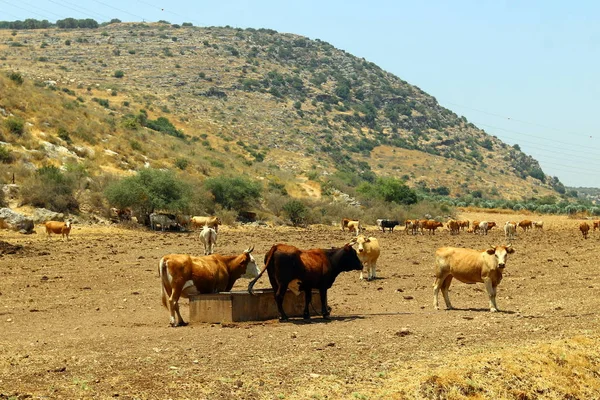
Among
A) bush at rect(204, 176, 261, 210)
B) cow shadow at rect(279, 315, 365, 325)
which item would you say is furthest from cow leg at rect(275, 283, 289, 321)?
bush at rect(204, 176, 261, 210)

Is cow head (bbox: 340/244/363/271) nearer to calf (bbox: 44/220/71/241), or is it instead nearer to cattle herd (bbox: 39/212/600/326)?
→ cattle herd (bbox: 39/212/600/326)

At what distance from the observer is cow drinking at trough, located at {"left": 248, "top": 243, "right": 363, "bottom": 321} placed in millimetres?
16344

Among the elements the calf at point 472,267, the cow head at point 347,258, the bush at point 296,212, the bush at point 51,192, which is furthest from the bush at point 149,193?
the cow head at point 347,258

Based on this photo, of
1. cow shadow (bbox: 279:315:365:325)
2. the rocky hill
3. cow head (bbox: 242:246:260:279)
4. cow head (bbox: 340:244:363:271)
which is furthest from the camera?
the rocky hill

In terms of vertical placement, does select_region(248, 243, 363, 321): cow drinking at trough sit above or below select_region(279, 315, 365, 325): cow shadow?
above

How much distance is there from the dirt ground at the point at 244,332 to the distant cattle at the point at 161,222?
52.0ft

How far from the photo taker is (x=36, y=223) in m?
39.5

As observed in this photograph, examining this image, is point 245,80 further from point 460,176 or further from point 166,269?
point 166,269

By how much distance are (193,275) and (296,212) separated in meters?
40.7

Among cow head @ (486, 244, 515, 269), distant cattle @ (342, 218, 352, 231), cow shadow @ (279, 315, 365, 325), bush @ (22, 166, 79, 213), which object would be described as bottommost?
cow shadow @ (279, 315, 365, 325)

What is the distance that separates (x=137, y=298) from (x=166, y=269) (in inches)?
175

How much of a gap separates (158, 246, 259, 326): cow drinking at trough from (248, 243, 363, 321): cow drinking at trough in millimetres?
1128

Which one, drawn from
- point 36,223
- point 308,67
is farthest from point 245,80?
point 36,223

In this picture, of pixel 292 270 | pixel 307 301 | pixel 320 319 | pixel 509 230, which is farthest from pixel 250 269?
pixel 509 230
